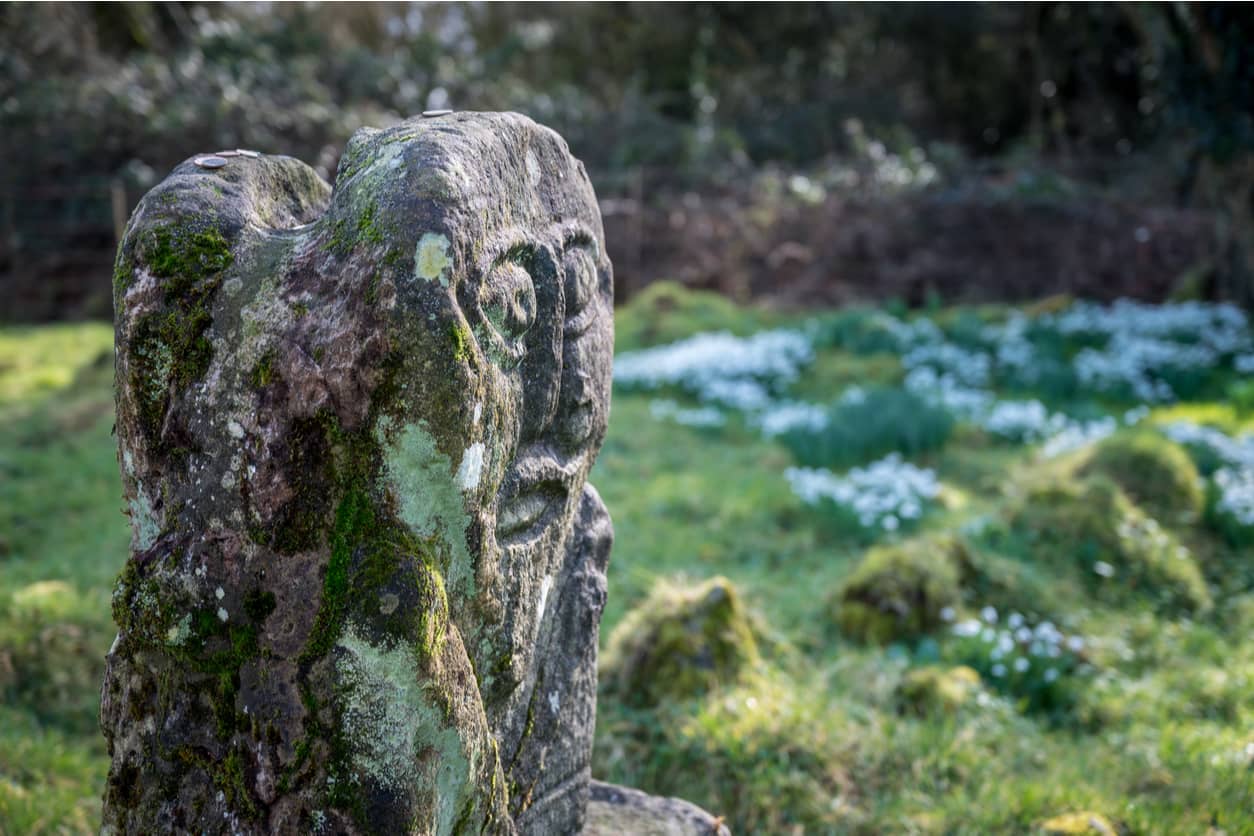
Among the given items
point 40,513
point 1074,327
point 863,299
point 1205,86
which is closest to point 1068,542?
point 1074,327

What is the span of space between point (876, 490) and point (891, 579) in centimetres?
114

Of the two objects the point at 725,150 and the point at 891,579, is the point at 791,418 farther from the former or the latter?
the point at 725,150

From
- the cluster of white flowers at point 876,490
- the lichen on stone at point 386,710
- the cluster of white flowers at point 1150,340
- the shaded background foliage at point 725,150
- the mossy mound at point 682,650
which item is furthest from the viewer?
the shaded background foliage at point 725,150

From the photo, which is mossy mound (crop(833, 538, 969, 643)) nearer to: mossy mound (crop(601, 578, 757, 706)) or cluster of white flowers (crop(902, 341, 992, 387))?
mossy mound (crop(601, 578, 757, 706))

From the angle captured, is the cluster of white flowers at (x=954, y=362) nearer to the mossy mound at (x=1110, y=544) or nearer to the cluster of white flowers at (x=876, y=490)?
the cluster of white flowers at (x=876, y=490)

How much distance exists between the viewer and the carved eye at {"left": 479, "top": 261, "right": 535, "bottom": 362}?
1.55 metres

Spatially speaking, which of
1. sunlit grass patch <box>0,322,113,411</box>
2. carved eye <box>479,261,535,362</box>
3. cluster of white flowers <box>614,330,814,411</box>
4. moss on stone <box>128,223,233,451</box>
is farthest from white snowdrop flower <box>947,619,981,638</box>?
sunlit grass patch <box>0,322,113,411</box>

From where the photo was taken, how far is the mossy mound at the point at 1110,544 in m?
4.35

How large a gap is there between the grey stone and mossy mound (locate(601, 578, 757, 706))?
5.75 feet

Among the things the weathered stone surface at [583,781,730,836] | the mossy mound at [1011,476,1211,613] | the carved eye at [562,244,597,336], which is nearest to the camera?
the carved eye at [562,244,597,336]

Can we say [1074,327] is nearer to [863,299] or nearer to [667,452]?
[863,299]

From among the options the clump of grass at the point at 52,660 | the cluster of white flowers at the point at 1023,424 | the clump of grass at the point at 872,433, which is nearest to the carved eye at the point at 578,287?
the clump of grass at the point at 52,660

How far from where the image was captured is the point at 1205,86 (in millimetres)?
7133

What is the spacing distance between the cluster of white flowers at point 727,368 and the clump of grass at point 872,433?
128 centimetres
